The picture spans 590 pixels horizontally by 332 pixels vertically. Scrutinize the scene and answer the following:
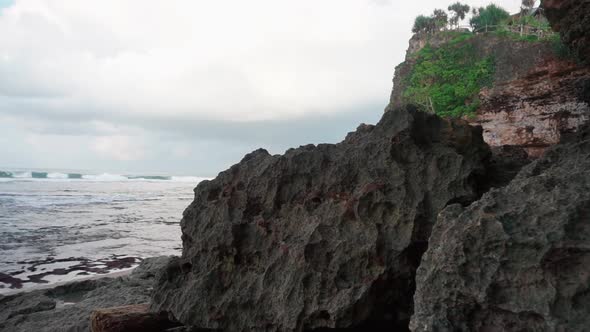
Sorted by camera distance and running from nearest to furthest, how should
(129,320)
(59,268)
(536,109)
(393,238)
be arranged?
(393,238)
(129,320)
(59,268)
(536,109)

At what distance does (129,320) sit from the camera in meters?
4.04

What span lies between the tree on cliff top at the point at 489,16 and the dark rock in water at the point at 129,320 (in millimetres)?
32895

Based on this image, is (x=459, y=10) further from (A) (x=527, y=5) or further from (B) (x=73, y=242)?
(B) (x=73, y=242)

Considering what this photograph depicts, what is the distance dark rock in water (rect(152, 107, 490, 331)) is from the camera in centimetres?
331

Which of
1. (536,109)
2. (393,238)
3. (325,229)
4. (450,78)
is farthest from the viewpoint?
(450,78)

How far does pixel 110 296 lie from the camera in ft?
20.0

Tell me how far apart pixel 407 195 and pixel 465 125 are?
122 cm

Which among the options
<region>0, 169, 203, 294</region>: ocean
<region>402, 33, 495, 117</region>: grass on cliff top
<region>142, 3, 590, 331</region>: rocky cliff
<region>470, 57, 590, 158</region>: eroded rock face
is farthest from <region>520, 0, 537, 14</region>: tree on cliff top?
<region>142, 3, 590, 331</region>: rocky cliff

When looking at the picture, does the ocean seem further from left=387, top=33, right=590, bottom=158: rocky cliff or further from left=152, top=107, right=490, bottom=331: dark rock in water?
left=387, top=33, right=590, bottom=158: rocky cliff

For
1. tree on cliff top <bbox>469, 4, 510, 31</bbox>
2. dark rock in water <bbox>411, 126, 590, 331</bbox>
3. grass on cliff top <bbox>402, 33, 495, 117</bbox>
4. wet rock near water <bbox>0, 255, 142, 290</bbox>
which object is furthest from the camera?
tree on cliff top <bbox>469, 4, 510, 31</bbox>

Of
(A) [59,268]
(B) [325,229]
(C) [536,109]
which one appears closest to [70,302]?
(A) [59,268]

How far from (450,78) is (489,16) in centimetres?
1336

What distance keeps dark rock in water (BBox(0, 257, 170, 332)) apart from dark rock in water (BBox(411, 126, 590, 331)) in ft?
13.4

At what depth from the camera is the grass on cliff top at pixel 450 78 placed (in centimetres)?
2069
